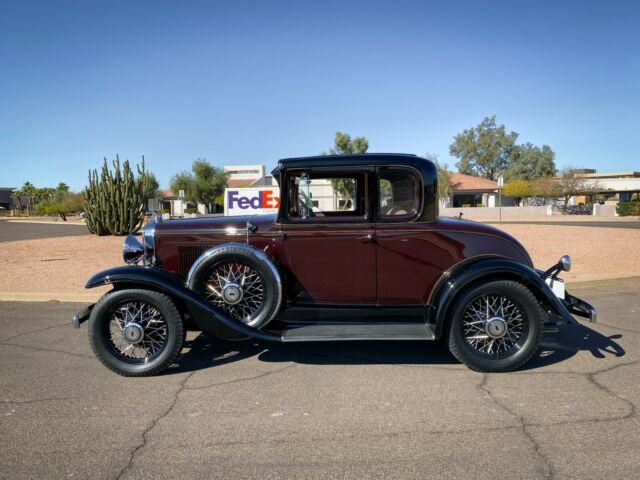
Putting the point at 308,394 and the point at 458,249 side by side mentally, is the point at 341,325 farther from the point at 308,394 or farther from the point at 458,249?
the point at 458,249

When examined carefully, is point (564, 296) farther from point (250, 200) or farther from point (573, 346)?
point (250, 200)

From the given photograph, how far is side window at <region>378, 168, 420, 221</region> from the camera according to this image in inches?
163

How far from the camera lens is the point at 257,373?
3945mm

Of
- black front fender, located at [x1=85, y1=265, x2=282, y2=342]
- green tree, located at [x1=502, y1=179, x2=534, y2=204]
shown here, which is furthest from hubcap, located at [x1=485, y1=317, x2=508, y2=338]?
green tree, located at [x1=502, y1=179, x2=534, y2=204]

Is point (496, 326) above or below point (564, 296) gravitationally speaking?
below

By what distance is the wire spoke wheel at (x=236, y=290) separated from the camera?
13.2ft

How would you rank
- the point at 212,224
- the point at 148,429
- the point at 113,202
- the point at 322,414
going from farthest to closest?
1. the point at 113,202
2. the point at 212,224
3. the point at 322,414
4. the point at 148,429

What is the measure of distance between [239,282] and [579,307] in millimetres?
3047

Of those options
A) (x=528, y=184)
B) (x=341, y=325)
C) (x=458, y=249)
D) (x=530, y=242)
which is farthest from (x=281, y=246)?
(x=528, y=184)

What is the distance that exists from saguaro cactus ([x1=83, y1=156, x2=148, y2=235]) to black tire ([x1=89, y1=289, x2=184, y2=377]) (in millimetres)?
17076

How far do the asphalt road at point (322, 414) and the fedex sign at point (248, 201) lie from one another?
8169 millimetres

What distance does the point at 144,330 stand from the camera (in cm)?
386

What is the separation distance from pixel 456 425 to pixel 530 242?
1269cm

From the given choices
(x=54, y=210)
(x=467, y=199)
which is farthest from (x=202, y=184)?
(x=467, y=199)
